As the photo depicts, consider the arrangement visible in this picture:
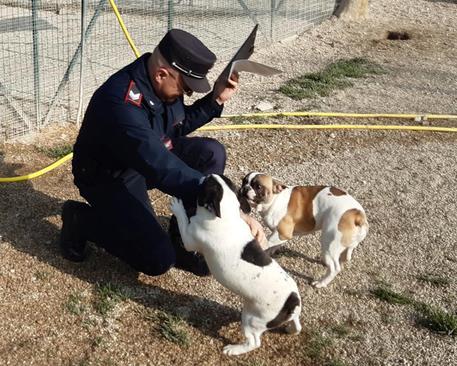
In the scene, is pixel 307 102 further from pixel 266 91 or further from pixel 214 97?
pixel 214 97

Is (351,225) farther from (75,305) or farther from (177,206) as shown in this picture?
(75,305)

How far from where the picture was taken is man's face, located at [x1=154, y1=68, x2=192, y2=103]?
3.54m

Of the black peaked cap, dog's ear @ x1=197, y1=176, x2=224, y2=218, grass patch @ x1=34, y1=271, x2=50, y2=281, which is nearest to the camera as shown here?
dog's ear @ x1=197, y1=176, x2=224, y2=218

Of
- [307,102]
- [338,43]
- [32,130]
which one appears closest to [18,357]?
[32,130]

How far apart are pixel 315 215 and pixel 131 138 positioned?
56.0 inches

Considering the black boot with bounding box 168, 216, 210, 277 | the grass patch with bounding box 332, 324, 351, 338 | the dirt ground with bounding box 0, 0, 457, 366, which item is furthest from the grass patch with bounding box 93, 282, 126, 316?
the grass patch with bounding box 332, 324, 351, 338

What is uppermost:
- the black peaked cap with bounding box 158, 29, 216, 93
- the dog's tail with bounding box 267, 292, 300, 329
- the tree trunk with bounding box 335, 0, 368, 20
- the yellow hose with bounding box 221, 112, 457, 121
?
the black peaked cap with bounding box 158, 29, 216, 93

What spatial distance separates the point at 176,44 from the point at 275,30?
7031 millimetres

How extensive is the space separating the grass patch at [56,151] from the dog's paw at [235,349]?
291 centimetres

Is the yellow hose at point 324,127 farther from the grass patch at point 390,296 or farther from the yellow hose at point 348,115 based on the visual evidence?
the grass patch at point 390,296

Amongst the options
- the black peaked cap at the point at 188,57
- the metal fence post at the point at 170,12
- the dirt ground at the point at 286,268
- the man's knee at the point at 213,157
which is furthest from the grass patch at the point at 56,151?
the metal fence post at the point at 170,12

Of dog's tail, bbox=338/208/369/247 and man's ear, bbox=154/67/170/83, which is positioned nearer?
man's ear, bbox=154/67/170/83

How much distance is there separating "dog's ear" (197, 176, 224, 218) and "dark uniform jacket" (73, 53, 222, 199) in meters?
0.12

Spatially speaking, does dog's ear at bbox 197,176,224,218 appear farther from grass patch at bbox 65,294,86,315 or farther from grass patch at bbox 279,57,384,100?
grass patch at bbox 279,57,384,100
